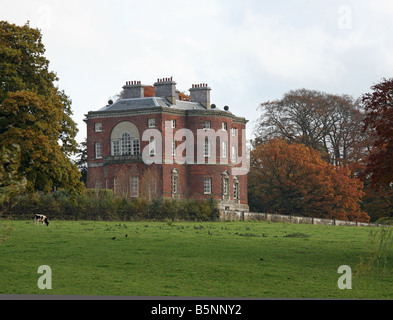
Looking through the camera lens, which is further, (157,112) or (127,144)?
(127,144)

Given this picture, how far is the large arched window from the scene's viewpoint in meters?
74.4

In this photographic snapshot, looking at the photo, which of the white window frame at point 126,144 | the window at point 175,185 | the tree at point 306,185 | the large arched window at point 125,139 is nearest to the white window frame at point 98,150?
the large arched window at point 125,139

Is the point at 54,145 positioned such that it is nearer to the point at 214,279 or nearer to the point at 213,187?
the point at 214,279

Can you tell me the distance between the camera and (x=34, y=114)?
33906 millimetres

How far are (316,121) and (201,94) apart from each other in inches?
595

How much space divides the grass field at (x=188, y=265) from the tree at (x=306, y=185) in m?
37.2

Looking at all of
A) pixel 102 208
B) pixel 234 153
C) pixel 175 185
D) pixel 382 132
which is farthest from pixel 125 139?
pixel 382 132

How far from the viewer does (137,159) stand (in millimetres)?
73062

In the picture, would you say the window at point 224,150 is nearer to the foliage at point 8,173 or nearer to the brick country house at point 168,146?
the brick country house at point 168,146

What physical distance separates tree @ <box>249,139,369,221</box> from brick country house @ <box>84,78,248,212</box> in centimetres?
494

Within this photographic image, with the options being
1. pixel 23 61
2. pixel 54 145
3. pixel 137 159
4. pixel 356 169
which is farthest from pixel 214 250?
pixel 356 169

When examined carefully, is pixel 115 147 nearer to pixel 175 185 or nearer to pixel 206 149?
pixel 175 185

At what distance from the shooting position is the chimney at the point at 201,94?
7831 centimetres

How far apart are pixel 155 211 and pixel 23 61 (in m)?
17.0
